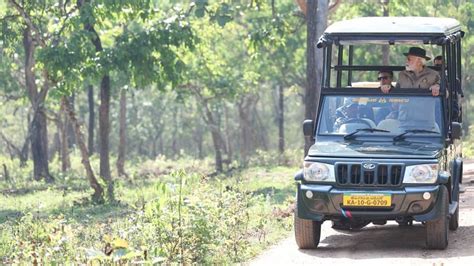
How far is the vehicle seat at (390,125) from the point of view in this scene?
42.0 ft

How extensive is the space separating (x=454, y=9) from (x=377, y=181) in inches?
1195

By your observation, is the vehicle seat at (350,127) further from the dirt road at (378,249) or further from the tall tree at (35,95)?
the tall tree at (35,95)

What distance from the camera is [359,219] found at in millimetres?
11945

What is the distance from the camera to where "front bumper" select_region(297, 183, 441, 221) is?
11.6 metres

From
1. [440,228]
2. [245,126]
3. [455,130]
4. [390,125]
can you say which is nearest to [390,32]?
[390,125]

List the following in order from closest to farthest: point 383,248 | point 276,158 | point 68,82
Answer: point 383,248
point 68,82
point 276,158

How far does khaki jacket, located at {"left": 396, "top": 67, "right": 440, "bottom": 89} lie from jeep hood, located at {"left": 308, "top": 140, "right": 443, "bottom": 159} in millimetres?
1076

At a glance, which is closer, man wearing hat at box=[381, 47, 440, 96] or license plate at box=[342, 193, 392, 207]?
license plate at box=[342, 193, 392, 207]

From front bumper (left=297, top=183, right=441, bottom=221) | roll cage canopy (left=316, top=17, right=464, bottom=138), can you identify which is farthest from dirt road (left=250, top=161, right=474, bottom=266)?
roll cage canopy (left=316, top=17, right=464, bottom=138)

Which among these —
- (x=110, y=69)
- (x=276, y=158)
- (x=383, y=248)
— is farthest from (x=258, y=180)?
(x=383, y=248)

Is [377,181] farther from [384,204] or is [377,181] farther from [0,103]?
[0,103]

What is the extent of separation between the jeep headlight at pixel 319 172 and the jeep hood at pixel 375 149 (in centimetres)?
16

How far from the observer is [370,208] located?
38.5 feet

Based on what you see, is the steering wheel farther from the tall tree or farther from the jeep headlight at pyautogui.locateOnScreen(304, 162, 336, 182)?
the tall tree
